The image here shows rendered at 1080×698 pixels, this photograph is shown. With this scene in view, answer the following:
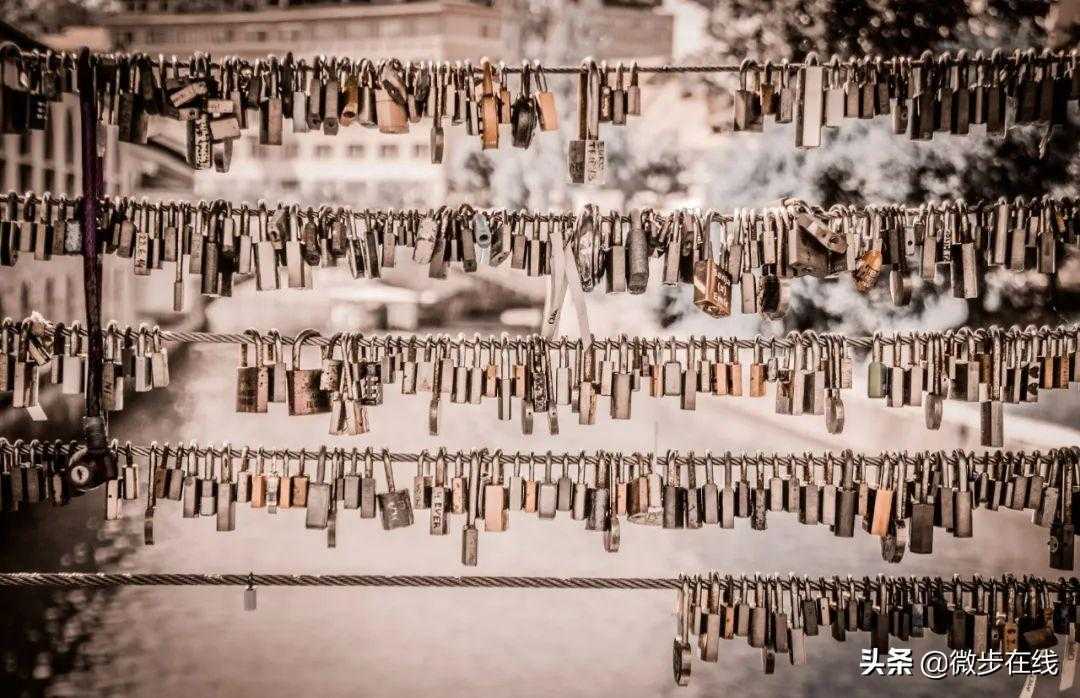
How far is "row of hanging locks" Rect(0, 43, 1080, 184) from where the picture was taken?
119 inches

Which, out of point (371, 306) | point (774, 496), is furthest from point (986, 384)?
point (371, 306)

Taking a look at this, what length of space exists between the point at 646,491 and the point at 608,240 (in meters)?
0.88

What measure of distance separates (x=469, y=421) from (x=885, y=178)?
9.93 feet

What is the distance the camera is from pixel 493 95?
3033 mm

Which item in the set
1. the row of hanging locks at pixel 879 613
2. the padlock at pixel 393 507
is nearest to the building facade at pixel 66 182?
the padlock at pixel 393 507

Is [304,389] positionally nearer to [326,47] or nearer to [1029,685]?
[326,47]

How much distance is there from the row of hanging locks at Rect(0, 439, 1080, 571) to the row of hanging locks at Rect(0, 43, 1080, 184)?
104cm

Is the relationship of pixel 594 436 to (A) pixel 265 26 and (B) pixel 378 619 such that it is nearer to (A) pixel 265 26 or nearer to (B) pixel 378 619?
(B) pixel 378 619

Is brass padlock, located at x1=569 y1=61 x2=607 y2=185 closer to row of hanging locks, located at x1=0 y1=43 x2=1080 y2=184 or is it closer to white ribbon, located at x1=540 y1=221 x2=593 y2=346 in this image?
row of hanging locks, located at x1=0 y1=43 x2=1080 y2=184

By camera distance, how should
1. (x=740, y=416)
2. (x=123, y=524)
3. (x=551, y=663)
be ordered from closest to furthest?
(x=551, y=663), (x=123, y=524), (x=740, y=416)

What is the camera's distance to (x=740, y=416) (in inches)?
214

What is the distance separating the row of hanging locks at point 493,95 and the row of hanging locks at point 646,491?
1043 millimetres

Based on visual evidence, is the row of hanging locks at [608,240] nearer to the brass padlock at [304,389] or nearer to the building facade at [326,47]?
the brass padlock at [304,389]

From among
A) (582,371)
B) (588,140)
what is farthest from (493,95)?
(582,371)
